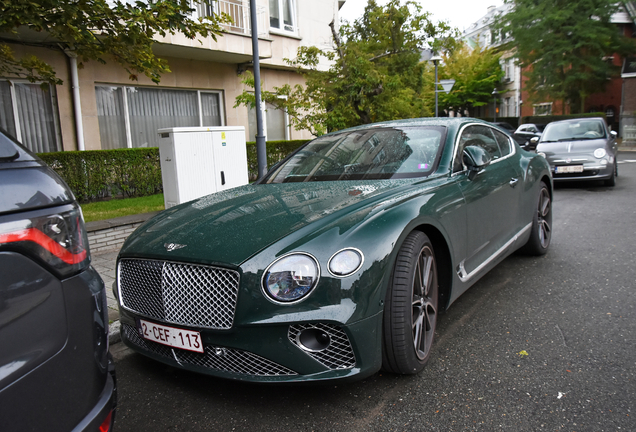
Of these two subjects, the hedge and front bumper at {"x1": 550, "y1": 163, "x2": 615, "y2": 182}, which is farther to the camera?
front bumper at {"x1": 550, "y1": 163, "x2": 615, "y2": 182}

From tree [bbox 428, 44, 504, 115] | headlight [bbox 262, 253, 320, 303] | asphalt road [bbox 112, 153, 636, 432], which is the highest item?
tree [bbox 428, 44, 504, 115]

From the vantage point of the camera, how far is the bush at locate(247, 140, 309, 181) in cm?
1205

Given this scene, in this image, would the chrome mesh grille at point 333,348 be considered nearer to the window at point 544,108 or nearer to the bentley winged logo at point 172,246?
the bentley winged logo at point 172,246

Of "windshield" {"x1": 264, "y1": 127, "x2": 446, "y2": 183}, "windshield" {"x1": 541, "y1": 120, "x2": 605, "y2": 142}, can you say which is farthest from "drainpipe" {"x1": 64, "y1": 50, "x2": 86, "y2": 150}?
"windshield" {"x1": 541, "y1": 120, "x2": 605, "y2": 142}

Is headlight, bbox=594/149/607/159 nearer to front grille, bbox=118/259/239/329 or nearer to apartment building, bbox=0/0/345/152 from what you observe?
apartment building, bbox=0/0/345/152

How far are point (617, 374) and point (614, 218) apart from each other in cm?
545

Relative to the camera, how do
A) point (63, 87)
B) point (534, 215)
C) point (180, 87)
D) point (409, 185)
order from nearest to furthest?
point (409, 185) → point (534, 215) → point (63, 87) → point (180, 87)

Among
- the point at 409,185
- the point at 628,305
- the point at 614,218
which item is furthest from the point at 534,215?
the point at 614,218

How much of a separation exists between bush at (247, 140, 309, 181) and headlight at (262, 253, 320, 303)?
32.0 ft

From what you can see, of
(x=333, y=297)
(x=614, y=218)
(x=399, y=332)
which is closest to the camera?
(x=333, y=297)

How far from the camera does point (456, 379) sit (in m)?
2.83

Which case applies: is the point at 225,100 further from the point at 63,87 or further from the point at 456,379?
the point at 456,379

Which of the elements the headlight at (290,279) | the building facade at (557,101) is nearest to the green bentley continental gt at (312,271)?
the headlight at (290,279)

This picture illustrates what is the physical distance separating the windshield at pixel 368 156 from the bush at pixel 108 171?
19.9 feet
